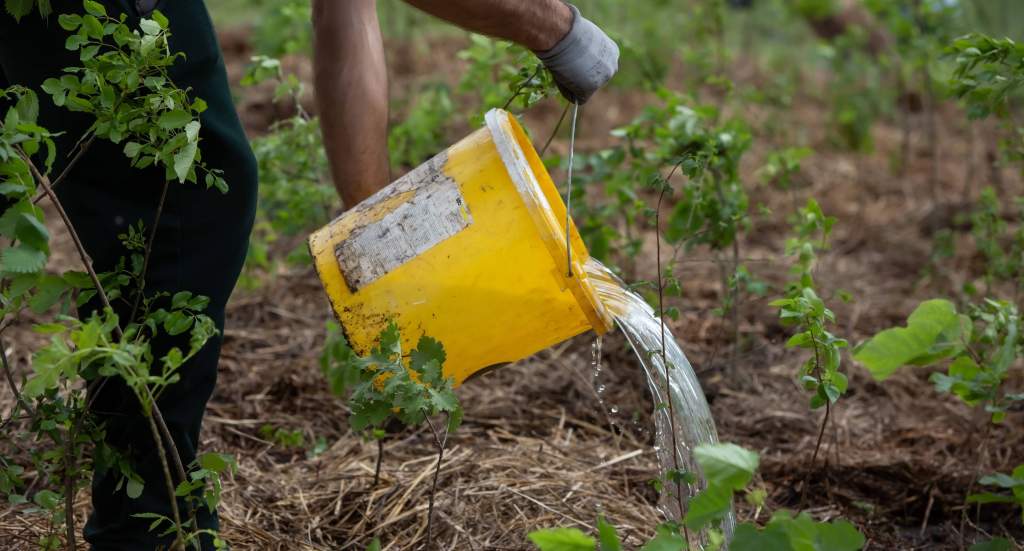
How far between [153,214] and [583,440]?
1154 mm

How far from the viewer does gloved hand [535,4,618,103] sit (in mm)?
1645

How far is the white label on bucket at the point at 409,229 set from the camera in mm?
1648

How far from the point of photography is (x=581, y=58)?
65.1 inches

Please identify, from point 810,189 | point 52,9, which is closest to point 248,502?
point 52,9

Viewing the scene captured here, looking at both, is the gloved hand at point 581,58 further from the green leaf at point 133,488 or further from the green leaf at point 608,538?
the green leaf at point 133,488

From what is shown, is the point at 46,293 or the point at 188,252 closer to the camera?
the point at 46,293

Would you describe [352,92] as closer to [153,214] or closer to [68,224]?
[153,214]

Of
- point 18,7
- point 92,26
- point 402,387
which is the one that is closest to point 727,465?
point 402,387

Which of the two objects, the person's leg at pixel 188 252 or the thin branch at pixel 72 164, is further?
the person's leg at pixel 188 252

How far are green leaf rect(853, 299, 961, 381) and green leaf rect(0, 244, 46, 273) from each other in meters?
1.10

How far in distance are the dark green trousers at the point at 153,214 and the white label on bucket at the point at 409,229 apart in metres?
0.18

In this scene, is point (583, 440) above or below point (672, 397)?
below

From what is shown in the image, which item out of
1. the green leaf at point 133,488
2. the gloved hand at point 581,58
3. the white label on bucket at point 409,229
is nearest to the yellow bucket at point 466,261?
the white label on bucket at point 409,229

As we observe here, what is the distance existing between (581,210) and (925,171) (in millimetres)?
2830
